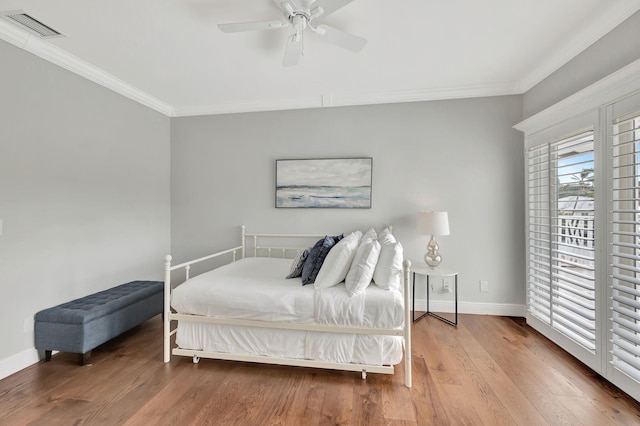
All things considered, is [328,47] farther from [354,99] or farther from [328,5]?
[354,99]

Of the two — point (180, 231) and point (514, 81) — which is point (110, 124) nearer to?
point (180, 231)

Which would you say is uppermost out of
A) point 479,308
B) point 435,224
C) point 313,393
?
point 435,224

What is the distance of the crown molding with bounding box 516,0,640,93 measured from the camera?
73.4 inches

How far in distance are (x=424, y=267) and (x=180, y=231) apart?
121 inches

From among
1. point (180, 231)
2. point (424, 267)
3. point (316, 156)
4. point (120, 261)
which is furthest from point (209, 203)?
point (424, 267)

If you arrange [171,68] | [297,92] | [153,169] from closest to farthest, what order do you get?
[171,68] → [297,92] → [153,169]

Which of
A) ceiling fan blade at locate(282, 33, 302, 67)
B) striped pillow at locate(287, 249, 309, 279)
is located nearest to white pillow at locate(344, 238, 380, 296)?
striped pillow at locate(287, 249, 309, 279)

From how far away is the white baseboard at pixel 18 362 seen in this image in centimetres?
204

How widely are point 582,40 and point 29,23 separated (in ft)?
13.3

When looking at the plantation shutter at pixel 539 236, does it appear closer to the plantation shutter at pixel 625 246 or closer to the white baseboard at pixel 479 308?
the white baseboard at pixel 479 308

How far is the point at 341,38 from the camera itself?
1.94 m

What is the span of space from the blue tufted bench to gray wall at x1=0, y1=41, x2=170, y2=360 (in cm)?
12

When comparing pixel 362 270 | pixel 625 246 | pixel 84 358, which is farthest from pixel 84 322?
pixel 625 246

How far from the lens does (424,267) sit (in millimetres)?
3107
